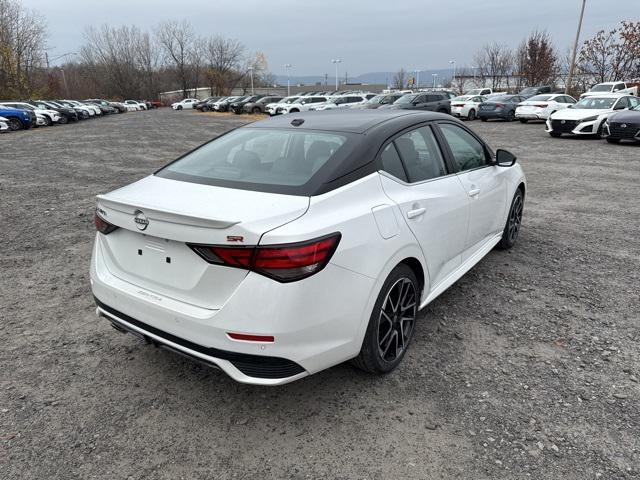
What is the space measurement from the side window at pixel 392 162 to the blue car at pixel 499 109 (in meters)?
25.0

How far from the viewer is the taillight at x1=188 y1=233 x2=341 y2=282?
2158 millimetres

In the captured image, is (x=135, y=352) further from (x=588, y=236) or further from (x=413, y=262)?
(x=588, y=236)

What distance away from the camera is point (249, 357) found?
7.39 ft

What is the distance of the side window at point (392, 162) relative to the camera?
2.93 meters

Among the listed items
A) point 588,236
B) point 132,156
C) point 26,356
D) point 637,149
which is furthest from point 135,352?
point 637,149

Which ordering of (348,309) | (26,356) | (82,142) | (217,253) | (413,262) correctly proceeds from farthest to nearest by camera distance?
(82,142)
(26,356)
(413,262)
(348,309)
(217,253)

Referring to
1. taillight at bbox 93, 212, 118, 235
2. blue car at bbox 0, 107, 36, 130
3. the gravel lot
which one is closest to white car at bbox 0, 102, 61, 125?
blue car at bbox 0, 107, 36, 130

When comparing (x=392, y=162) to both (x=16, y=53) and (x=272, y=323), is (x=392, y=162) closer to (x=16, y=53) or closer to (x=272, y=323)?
(x=272, y=323)

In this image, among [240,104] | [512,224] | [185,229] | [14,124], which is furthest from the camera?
[240,104]

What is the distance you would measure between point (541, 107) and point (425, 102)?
577 centimetres

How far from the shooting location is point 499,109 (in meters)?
25.3

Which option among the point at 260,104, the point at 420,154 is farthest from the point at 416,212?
the point at 260,104

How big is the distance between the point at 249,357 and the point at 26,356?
6.58 ft

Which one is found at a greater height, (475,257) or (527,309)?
(475,257)
